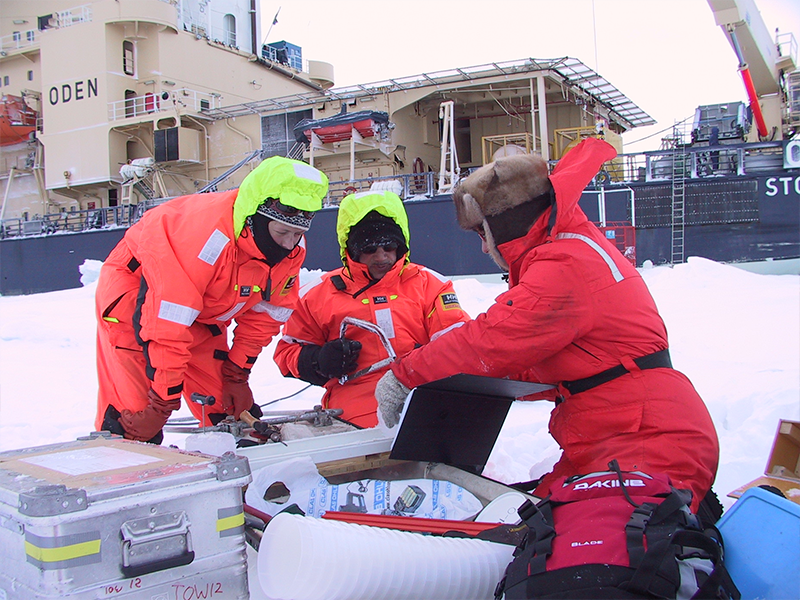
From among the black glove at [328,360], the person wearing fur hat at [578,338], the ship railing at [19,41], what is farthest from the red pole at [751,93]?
the ship railing at [19,41]

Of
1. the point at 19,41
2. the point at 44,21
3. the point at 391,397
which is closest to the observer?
the point at 391,397

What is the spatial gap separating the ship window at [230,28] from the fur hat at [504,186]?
17.7 m

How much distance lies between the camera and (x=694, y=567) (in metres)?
1.25

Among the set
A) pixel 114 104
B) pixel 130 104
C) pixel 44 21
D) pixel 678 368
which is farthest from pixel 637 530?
pixel 44 21

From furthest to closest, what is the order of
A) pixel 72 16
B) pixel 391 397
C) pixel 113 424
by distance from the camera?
pixel 72 16 < pixel 113 424 < pixel 391 397

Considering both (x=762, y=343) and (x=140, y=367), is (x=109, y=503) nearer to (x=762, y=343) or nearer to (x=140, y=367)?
(x=140, y=367)

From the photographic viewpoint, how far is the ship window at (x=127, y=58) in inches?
569

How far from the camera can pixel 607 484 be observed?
142 cm

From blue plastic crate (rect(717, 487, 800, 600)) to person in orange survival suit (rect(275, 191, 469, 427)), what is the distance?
1.68 meters

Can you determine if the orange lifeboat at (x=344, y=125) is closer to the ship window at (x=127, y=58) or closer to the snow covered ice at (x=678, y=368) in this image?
the snow covered ice at (x=678, y=368)

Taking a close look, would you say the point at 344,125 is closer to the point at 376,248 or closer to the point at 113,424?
the point at 376,248

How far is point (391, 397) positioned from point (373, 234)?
3.67ft

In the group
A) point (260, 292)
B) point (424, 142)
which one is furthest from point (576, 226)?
point (424, 142)

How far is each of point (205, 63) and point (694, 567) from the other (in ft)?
53.2
